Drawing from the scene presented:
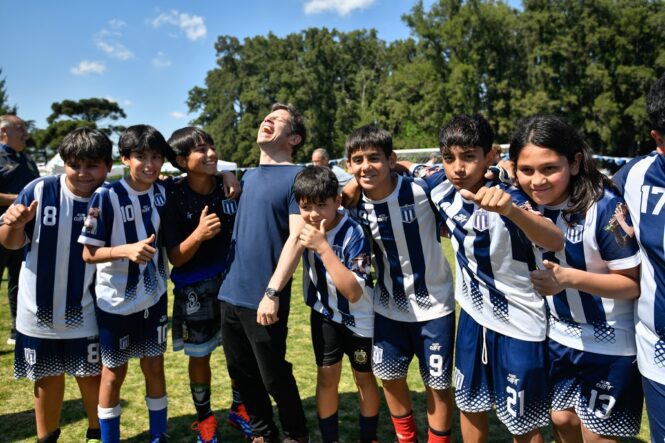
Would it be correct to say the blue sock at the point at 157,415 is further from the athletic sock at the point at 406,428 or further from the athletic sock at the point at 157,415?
the athletic sock at the point at 406,428

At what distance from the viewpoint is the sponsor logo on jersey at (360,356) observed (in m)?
2.79

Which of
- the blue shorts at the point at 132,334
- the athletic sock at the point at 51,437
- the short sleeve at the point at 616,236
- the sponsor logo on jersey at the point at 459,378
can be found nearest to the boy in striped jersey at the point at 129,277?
the blue shorts at the point at 132,334

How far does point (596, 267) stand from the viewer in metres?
2.05

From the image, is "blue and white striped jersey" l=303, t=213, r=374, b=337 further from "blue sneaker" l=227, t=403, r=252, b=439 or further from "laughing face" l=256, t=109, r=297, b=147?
"blue sneaker" l=227, t=403, r=252, b=439

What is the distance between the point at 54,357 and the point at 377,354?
2011mm

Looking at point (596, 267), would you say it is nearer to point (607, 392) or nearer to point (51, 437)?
point (607, 392)

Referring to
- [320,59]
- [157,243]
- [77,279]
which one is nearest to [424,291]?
[157,243]

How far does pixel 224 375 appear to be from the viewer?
431 cm

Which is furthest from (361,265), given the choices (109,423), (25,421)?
(25,421)

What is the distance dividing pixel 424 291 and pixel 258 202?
1.15 m

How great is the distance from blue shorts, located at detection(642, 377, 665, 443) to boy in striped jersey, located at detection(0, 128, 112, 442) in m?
2.96

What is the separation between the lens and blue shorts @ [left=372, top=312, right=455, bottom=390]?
2.64 meters

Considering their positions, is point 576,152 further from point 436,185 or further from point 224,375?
point 224,375

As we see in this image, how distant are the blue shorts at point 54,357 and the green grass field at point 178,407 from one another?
2.37 feet
